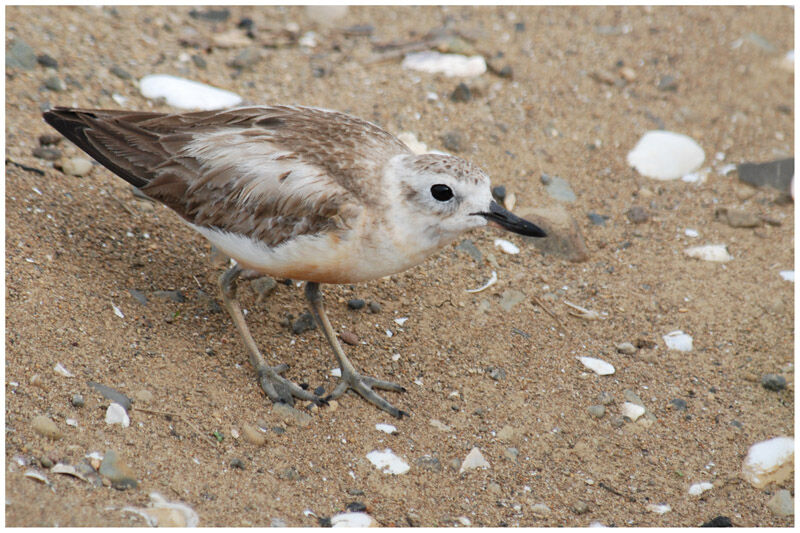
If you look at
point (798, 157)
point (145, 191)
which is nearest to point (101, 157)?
point (145, 191)

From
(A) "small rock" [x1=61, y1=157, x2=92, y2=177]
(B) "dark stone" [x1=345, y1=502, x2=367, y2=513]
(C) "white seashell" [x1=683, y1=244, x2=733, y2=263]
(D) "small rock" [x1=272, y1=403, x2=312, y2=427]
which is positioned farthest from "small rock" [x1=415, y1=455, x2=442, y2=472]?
(A) "small rock" [x1=61, y1=157, x2=92, y2=177]

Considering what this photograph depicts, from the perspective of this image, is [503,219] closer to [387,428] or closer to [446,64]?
[387,428]

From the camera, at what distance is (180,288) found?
609 cm

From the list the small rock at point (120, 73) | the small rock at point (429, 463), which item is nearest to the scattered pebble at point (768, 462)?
the small rock at point (429, 463)

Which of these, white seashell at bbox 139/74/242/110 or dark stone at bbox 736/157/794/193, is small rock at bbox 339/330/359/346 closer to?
white seashell at bbox 139/74/242/110

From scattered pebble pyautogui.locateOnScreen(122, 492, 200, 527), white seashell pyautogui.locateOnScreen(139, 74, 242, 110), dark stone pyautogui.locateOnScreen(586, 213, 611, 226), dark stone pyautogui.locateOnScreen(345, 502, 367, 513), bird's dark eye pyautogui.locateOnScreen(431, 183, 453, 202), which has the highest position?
bird's dark eye pyautogui.locateOnScreen(431, 183, 453, 202)

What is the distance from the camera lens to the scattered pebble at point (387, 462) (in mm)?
5066

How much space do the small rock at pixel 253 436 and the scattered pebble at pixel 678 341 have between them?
3106mm

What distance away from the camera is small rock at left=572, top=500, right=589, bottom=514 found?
495 centimetres

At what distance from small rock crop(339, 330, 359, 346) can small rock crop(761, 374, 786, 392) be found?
292cm

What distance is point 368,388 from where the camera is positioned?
5594mm

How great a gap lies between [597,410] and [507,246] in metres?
1.85

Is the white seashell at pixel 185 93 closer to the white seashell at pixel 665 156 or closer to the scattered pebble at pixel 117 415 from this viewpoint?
the scattered pebble at pixel 117 415

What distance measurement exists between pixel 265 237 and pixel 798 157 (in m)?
5.47
